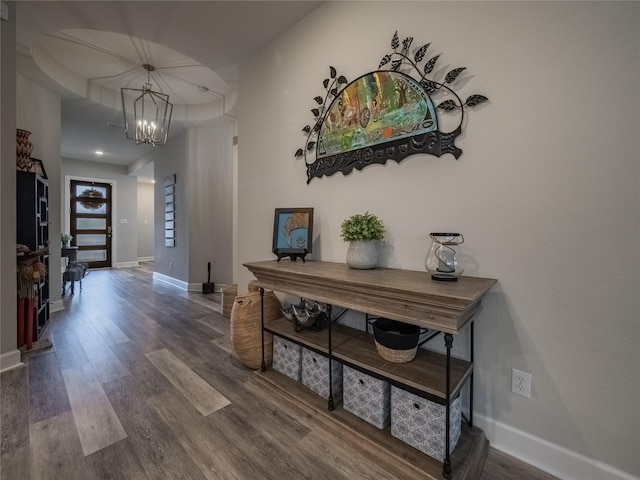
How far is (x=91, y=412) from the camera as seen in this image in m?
1.60

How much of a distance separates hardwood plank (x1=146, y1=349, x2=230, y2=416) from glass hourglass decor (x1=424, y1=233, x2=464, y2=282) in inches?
59.0

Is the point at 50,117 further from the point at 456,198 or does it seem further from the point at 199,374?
the point at 456,198

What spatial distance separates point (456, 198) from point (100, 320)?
3.97 meters

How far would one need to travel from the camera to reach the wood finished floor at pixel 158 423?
1231 millimetres

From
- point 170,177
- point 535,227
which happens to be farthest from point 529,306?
point 170,177

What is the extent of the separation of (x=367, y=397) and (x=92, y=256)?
329 inches

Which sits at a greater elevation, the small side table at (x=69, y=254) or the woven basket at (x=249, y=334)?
the small side table at (x=69, y=254)

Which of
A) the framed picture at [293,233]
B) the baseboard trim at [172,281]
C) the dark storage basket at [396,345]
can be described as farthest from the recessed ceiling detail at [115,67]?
the dark storage basket at [396,345]

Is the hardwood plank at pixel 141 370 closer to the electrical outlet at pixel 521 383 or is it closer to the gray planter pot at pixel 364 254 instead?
the gray planter pot at pixel 364 254

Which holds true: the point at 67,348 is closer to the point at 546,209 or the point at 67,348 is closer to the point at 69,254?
the point at 69,254

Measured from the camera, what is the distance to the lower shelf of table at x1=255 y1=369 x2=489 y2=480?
120cm

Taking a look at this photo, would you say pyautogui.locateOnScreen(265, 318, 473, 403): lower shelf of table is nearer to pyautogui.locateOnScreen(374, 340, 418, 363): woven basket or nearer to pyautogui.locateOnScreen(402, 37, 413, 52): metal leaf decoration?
pyautogui.locateOnScreen(374, 340, 418, 363): woven basket

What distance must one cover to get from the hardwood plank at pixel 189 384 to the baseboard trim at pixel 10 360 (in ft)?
3.08

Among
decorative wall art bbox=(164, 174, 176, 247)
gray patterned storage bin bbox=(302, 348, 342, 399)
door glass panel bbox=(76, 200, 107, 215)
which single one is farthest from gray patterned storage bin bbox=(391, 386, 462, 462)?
door glass panel bbox=(76, 200, 107, 215)
